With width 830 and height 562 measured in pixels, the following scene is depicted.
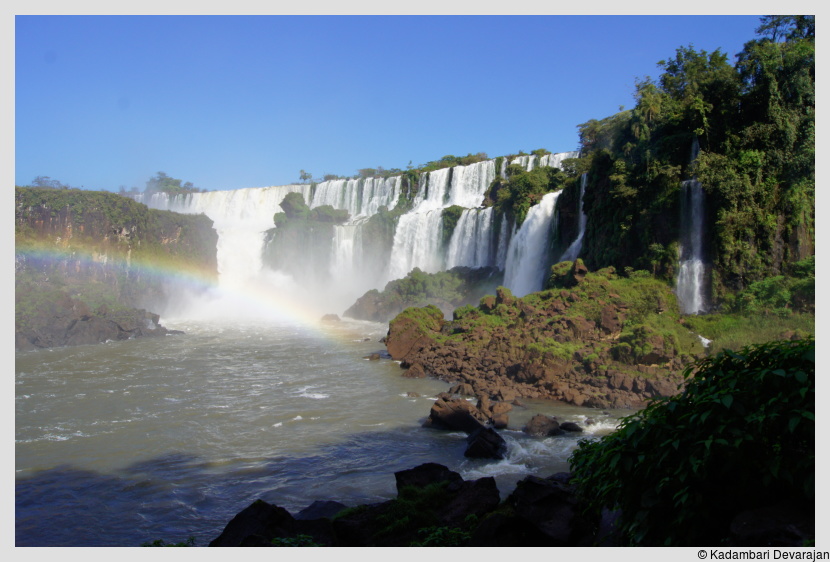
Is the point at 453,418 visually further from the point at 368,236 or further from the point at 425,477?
the point at 368,236

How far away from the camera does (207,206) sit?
59625 millimetres

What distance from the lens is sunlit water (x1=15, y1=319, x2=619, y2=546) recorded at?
10188mm

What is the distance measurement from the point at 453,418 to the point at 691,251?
13555mm

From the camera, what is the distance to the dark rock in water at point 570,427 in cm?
1397

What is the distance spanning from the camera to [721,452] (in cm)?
419

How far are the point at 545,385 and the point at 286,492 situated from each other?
941cm

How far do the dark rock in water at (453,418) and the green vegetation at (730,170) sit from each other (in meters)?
12.5

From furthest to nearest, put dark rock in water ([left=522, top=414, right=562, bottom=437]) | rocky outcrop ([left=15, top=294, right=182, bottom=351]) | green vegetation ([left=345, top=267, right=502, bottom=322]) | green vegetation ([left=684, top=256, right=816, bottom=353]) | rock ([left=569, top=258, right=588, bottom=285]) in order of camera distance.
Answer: green vegetation ([left=345, top=267, right=502, bottom=322])
rocky outcrop ([left=15, top=294, right=182, bottom=351])
rock ([left=569, top=258, right=588, bottom=285])
green vegetation ([left=684, top=256, right=816, bottom=353])
dark rock in water ([left=522, top=414, right=562, bottom=437])

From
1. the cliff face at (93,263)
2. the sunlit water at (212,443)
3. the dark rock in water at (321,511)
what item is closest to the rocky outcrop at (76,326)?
the cliff face at (93,263)

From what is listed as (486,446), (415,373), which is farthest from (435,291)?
(486,446)

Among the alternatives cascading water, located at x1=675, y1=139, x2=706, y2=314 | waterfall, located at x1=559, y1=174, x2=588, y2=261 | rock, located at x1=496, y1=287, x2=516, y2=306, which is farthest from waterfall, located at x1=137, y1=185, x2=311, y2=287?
cascading water, located at x1=675, y1=139, x2=706, y2=314

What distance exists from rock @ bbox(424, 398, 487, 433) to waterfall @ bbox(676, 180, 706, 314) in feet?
38.9

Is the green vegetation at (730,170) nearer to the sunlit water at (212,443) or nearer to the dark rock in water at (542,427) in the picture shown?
the sunlit water at (212,443)

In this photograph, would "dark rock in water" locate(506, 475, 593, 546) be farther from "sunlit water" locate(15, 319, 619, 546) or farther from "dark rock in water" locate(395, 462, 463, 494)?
"sunlit water" locate(15, 319, 619, 546)
